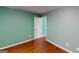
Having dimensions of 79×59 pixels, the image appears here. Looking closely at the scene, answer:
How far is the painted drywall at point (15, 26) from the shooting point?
50.2 inches

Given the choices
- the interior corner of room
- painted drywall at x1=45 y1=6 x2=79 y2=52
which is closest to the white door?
the interior corner of room

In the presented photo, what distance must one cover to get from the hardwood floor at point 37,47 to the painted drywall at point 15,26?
0.10m

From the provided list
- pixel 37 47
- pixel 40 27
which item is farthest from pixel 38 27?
pixel 37 47

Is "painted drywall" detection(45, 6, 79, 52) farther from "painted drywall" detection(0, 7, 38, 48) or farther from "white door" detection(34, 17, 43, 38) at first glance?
"painted drywall" detection(0, 7, 38, 48)

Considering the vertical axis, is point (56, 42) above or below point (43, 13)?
below

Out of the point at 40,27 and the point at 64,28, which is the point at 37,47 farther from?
the point at 64,28

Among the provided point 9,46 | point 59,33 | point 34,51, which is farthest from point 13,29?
point 59,33

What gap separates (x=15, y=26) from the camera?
1321mm

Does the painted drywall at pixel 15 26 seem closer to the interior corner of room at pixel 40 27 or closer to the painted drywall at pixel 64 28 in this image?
the interior corner of room at pixel 40 27

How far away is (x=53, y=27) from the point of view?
1.38 metres

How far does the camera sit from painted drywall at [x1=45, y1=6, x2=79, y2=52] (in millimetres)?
1324
